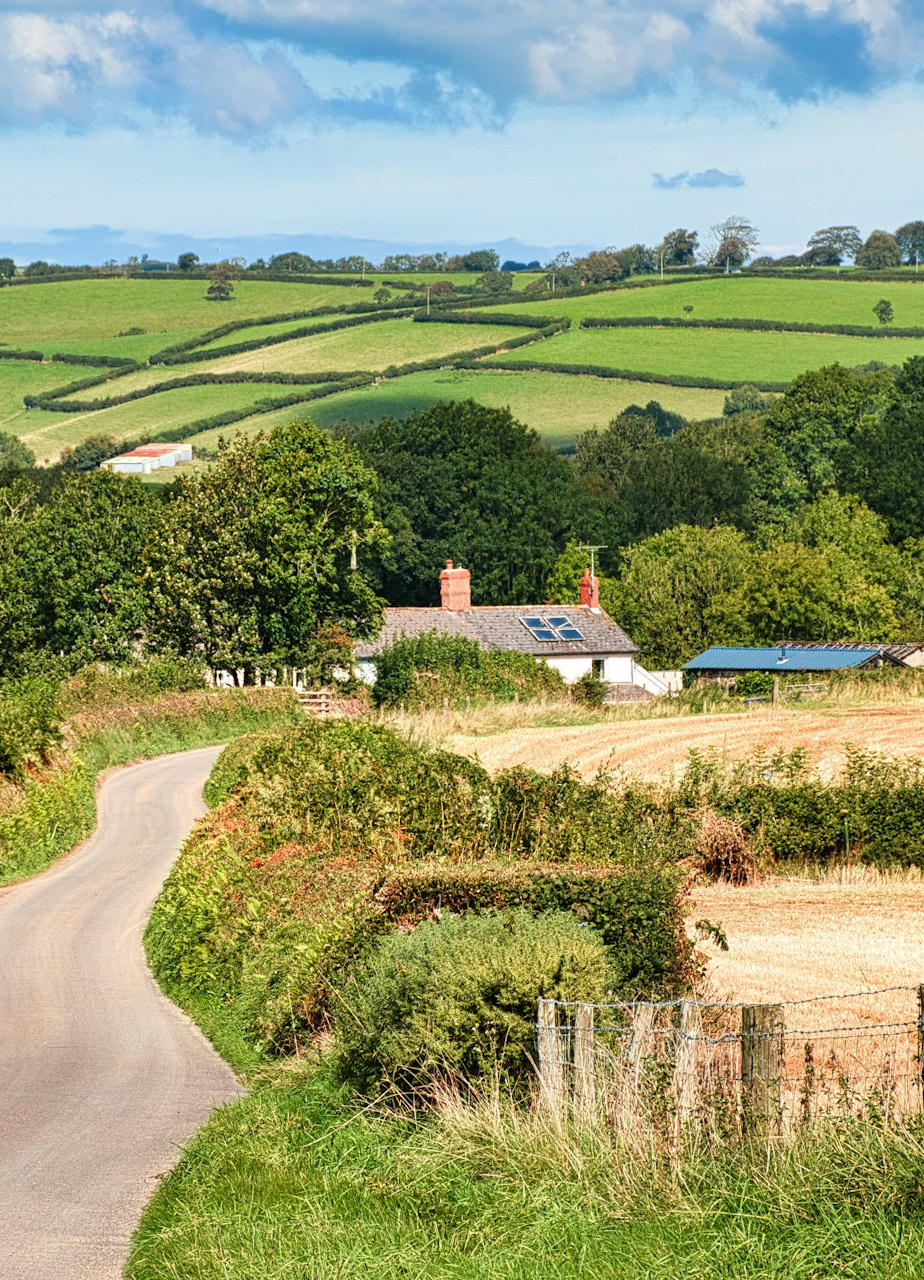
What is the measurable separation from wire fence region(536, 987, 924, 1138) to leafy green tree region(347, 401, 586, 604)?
87.0 meters

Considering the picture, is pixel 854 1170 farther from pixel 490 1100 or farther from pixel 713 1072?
pixel 490 1100

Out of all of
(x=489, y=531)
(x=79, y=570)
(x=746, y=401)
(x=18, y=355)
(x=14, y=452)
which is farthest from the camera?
(x=18, y=355)

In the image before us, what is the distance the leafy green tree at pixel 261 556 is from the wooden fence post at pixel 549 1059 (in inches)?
2129

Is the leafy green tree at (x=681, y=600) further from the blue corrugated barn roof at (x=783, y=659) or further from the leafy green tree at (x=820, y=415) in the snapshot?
the leafy green tree at (x=820, y=415)

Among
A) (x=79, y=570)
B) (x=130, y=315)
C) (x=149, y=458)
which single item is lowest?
(x=149, y=458)

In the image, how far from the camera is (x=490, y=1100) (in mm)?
11750

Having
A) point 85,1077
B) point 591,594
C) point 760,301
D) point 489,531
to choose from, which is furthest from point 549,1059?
point 760,301

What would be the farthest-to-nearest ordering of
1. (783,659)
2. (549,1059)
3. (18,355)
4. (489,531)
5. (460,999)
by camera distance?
(18,355), (489,531), (783,659), (460,999), (549,1059)

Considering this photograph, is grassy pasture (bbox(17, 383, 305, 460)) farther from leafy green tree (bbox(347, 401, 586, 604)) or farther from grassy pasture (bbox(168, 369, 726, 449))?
leafy green tree (bbox(347, 401, 586, 604))

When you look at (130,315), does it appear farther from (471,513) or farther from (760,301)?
(471,513)

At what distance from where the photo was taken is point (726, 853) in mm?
25266

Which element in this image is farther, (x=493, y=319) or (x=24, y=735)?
(x=493, y=319)

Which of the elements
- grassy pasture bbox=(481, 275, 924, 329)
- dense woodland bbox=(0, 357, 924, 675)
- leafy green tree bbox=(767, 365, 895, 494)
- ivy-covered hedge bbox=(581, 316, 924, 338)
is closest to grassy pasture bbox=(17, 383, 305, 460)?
dense woodland bbox=(0, 357, 924, 675)

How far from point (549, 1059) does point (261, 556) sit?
56.0 m
